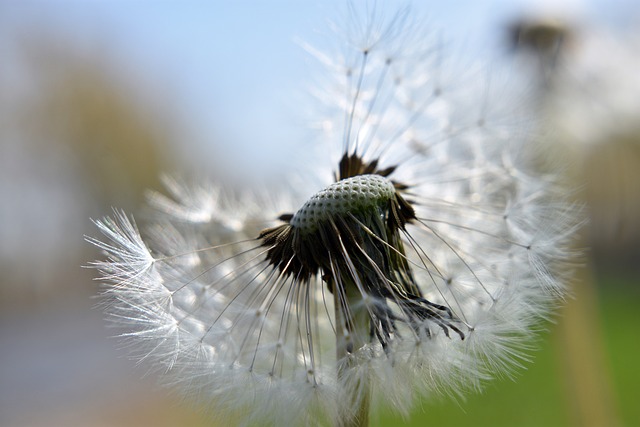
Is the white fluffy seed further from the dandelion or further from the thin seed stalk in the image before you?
the thin seed stalk


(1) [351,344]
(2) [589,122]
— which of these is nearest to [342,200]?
(1) [351,344]

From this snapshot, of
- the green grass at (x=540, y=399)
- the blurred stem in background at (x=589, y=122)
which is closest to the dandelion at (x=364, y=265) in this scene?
the blurred stem in background at (x=589, y=122)

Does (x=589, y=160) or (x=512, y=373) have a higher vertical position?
(x=589, y=160)

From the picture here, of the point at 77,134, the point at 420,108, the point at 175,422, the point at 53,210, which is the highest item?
the point at 77,134

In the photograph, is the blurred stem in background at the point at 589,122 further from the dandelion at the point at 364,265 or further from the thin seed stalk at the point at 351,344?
the thin seed stalk at the point at 351,344

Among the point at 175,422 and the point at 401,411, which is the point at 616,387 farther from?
the point at 401,411

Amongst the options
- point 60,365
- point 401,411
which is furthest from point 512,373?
point 60,365

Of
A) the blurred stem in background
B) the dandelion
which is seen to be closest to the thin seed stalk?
the dandelion
